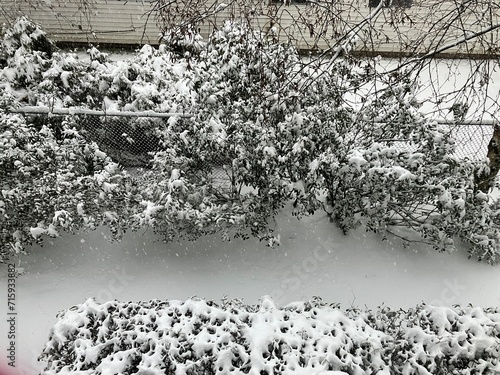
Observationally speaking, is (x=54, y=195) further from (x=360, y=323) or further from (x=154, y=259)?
(x=360, y=323)

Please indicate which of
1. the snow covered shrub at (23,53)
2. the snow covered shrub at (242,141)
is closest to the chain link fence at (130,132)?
the snow covered shrub at (242,141)

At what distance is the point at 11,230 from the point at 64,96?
7.00 feet

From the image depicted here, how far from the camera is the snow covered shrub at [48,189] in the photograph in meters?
5.07

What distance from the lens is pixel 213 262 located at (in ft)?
18.9

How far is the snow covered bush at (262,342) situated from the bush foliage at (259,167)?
1.38m

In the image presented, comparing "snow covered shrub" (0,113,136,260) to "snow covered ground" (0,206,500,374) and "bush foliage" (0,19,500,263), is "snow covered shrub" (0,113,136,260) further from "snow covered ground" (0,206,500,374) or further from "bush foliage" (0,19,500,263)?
"snow covered ground" (0,206,500,374)

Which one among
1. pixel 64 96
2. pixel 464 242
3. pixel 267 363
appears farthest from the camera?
pixel 64 96

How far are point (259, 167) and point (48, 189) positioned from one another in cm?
250

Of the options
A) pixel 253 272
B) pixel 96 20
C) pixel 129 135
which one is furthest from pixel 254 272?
pixel 96 20

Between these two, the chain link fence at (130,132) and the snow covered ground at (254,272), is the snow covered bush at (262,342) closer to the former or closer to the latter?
the snow covered ground at (254,272)

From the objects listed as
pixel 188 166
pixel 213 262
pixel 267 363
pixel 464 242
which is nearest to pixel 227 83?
pixel 188 166

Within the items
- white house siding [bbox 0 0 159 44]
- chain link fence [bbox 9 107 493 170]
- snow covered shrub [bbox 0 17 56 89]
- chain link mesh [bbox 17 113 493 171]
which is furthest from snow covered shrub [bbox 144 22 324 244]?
white house siding [bbox 0 0 159 44]

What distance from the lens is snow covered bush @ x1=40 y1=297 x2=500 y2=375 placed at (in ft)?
11.6

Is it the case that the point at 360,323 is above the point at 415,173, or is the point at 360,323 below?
below
